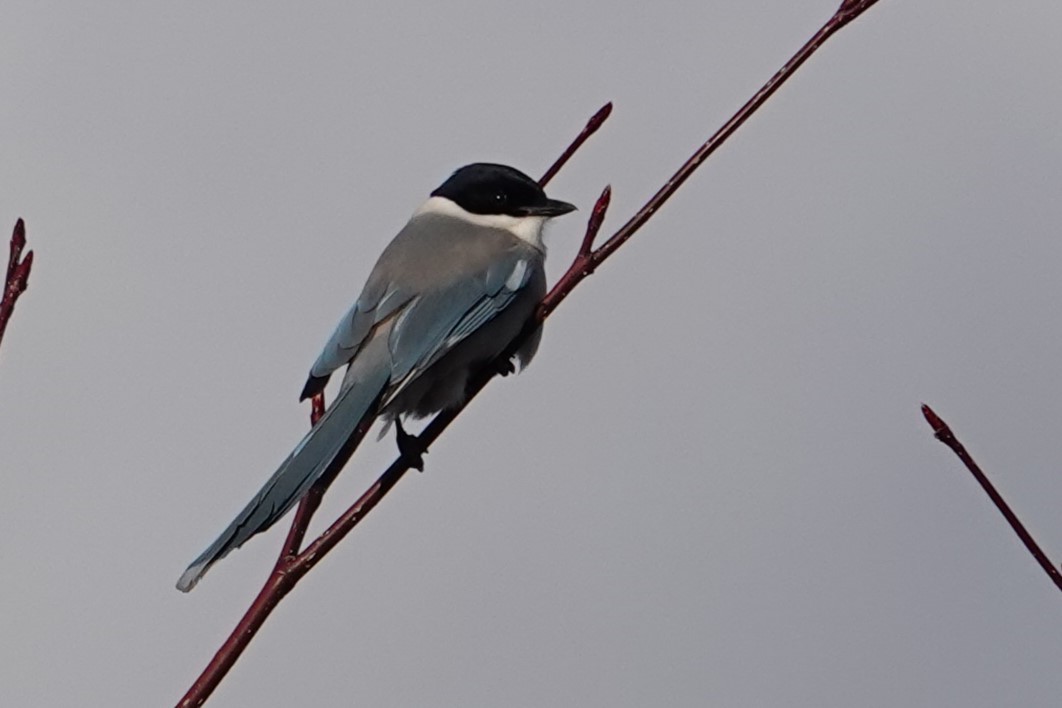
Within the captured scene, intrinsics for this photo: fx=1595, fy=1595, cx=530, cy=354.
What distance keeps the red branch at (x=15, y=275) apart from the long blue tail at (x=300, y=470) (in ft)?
2.89

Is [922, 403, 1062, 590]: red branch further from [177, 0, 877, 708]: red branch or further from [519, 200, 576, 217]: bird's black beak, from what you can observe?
[519, 200, 576, 217]: bird's black beak

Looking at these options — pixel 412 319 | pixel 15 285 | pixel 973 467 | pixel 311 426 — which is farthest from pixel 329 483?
pixel 973 467

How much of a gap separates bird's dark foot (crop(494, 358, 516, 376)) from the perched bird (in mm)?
67

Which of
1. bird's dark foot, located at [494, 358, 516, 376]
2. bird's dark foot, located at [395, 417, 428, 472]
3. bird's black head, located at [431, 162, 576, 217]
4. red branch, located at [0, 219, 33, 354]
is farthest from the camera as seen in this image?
bird's black head, located at [431, 162, 576, 217]

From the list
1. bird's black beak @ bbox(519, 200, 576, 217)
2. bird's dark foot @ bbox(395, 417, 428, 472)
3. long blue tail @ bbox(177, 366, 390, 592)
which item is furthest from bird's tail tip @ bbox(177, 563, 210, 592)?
bird's black beak @ bbox(519, 200, 576, 217)

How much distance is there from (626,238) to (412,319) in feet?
4.92

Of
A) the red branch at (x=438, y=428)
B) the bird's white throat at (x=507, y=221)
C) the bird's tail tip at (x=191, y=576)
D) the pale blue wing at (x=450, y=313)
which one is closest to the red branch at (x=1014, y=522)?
the red branch at (x=438, y=428)

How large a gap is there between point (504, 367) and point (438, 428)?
959 millimetres

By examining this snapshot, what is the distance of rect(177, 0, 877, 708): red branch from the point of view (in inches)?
97.5

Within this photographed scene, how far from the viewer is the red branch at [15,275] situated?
2.06m

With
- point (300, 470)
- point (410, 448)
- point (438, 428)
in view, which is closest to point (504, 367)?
point (410, 448)

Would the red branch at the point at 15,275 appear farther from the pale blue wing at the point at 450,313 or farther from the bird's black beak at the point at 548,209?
the bird's black beak at the point at 548,209

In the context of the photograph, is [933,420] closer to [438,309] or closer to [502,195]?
[438,309]

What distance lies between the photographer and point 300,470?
3584 mm
